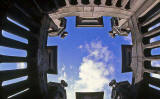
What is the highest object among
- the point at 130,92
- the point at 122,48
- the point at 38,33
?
the point at 38,33

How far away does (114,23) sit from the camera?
28.9m

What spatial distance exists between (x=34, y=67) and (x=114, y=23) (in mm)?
18030

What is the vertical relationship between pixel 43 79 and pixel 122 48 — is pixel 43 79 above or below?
below

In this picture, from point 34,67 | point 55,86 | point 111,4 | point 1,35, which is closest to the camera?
point 1,35

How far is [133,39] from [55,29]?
14.2 metres

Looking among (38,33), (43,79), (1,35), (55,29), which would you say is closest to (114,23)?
(55,29)

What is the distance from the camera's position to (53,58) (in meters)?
24.8

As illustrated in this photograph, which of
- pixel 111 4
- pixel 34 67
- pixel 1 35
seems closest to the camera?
pixel 1 35

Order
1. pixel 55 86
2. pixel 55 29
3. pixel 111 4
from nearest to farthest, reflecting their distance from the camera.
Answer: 1. pixel 111 4
2. pixel 55 86
3. pixel 55 29

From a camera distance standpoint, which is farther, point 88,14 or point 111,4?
point 88,14

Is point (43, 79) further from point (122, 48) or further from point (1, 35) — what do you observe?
point (122, 48)

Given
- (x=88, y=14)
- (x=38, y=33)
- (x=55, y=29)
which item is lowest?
(x=38, y=33)

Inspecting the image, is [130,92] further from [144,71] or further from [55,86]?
[55,86]

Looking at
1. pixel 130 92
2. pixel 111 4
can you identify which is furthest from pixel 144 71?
pixel 111 4
